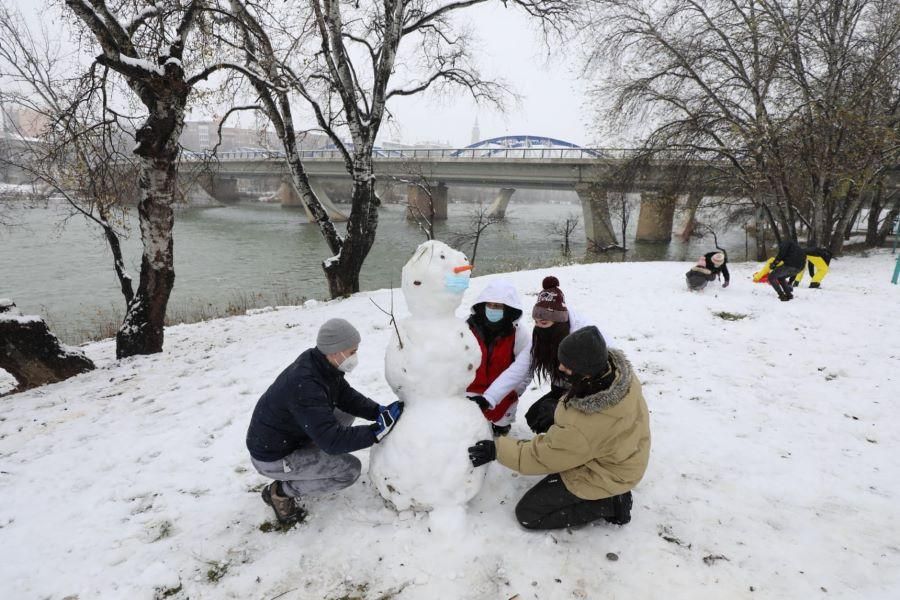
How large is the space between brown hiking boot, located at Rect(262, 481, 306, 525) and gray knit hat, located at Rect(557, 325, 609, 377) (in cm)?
190

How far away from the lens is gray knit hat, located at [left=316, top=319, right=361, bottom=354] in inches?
94.0

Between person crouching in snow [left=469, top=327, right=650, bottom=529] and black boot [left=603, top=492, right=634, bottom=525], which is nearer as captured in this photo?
person crouching in snow [left=469, top=327, right=650, bottom=529]

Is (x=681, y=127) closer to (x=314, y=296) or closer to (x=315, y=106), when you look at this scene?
(x=315, y=106)

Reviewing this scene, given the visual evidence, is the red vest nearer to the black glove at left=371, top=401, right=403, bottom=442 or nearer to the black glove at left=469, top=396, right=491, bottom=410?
the black glove at left=469, top=396, right=491, bottom=410

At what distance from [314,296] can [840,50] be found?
1571 centimetres

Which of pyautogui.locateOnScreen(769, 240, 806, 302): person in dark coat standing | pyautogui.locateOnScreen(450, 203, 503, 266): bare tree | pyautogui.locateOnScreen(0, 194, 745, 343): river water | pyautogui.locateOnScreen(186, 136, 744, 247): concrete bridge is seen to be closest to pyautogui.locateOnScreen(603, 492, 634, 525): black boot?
pyautogui.locateOnScreen(769, 240, 806, 302): person in dark coat standing

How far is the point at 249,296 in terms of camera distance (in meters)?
13.4

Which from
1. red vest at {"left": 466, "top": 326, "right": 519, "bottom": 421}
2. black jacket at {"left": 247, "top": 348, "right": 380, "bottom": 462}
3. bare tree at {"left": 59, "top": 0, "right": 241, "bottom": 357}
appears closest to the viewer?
black jacket at {"left": 247, "top": 348, "right": 380, "bottom": 462}

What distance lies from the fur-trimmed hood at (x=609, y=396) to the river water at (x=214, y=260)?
8.37 m

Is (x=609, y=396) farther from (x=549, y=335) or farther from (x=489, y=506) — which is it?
(x=489, y=506)

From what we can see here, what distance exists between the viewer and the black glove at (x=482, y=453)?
2.44 metres

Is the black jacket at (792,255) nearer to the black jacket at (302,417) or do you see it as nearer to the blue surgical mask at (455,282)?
the blue surgical mask at (455,282)

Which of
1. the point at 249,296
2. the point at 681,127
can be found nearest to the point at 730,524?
the point at 681,127

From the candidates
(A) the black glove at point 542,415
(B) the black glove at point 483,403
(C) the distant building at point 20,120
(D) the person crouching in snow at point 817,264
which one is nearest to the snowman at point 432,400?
(B) the black glove at point 483,403
